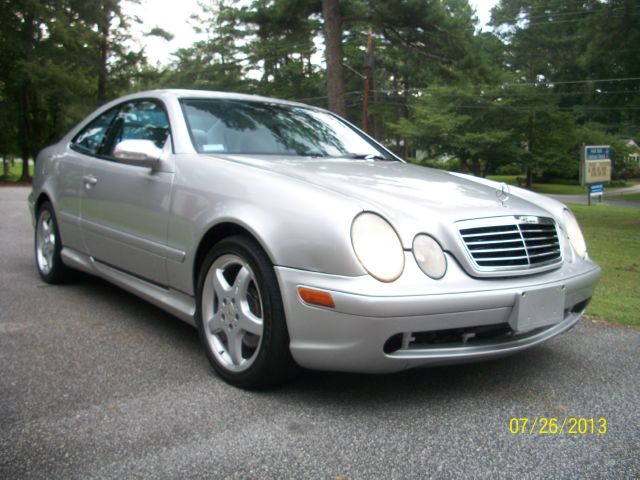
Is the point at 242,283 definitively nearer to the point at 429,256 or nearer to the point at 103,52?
the point at 429,256

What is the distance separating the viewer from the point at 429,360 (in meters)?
2.42

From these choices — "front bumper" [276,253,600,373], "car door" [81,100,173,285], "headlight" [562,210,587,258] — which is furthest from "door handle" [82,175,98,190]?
"headlight" [562,210,587,258]

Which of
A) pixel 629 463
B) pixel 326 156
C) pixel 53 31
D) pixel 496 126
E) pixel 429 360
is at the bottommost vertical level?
pixel 629 463

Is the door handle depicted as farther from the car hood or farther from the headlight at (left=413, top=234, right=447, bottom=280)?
the headlight at (left=413, top=234, right=447, bottom=280)

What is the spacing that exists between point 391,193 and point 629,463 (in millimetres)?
1427

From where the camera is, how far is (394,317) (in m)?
2.29

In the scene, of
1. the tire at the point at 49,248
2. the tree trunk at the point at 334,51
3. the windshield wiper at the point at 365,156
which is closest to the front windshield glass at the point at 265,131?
the windshield wiper at the point at 365,156

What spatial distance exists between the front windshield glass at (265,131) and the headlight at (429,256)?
1.34 metres

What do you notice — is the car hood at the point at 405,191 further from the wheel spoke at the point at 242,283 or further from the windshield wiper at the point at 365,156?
the wheel spoke at the point at 242,283

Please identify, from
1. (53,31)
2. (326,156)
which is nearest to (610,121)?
(53,31)

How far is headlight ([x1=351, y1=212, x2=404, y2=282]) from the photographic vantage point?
7.72ft

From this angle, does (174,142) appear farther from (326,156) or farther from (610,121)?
(610,121)

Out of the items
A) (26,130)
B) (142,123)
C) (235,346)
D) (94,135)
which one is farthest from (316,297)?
(26,130)

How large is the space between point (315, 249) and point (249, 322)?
516mm
